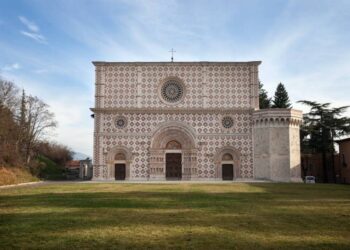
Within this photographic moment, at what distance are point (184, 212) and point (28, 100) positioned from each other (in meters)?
30.2

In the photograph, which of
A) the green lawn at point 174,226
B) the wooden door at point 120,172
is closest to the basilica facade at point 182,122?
the wooden door at point 120,172

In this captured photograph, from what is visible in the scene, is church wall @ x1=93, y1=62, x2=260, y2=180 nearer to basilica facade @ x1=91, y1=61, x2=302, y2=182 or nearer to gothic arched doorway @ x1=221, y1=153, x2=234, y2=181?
basilica facade @ x1=91, y1=61, x2=302, y2=182

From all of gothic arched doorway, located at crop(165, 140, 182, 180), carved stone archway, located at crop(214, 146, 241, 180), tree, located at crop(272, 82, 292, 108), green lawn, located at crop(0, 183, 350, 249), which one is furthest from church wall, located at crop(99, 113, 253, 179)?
green lawn, located at crop(0, 183, 350, 249)

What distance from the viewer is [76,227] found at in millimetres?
8547

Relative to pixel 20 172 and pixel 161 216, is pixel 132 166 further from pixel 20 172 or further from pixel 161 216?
pixel 161 216

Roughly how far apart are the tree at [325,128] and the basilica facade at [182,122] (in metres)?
5.95

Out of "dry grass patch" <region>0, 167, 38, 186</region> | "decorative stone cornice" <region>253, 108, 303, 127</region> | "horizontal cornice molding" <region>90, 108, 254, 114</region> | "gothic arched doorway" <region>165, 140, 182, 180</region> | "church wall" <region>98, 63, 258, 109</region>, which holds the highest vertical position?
"church wall" <region>98, 63, 258, 109</region>

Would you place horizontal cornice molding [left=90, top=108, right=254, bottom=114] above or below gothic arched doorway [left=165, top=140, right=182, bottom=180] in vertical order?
above

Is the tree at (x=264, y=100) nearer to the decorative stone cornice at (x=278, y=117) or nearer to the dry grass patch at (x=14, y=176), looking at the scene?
the decorative stone cornice at (x=278, y=117)

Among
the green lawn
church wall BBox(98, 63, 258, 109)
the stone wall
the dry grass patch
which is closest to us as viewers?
the green lawn

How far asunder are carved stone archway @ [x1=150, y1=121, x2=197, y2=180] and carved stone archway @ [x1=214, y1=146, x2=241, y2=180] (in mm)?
2170

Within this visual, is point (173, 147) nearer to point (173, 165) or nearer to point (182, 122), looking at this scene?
point (173, 165)

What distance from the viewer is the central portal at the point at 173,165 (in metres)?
36.8

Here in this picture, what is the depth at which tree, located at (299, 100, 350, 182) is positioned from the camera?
39.7 meters
